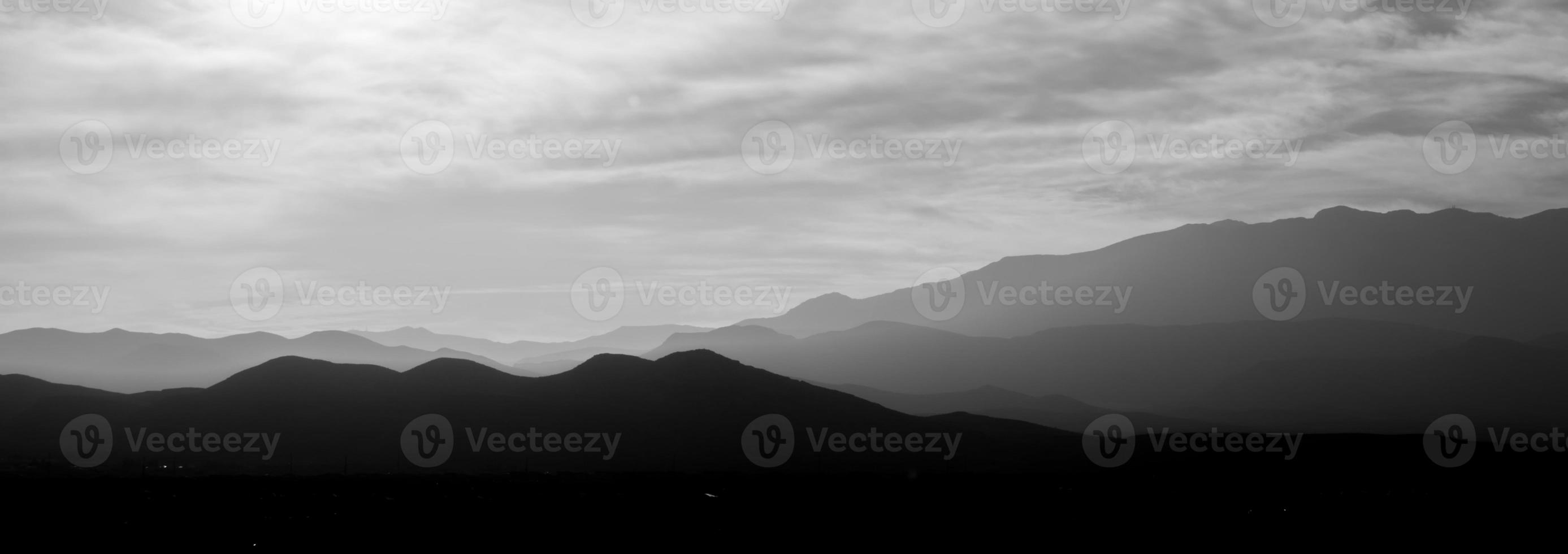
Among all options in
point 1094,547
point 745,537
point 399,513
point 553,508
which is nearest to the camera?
point 1094,547

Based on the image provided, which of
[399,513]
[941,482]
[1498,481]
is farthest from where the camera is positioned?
[1498,481]

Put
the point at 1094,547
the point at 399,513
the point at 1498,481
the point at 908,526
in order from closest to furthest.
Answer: the point at 1094,547 → the point at 908,526 → the point at 399,513 → the point at 1498,481

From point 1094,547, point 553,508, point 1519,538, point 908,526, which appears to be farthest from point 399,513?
point 1519,538

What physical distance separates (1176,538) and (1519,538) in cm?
2887

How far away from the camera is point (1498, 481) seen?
192 m

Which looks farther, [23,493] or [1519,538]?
[23,493]

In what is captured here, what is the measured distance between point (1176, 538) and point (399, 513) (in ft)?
246

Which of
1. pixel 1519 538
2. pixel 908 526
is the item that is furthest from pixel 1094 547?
pixel 1519 538

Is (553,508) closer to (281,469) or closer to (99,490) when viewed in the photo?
(99,490)

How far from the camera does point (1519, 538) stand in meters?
97.2

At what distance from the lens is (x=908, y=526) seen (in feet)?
357

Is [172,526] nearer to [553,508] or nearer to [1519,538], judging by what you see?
[553,508]

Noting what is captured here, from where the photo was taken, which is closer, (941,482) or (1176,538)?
(1176,538)

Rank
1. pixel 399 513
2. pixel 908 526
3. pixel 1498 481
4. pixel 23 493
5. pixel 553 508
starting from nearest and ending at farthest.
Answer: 1. pixel 908 526
2. pixel 399 513
3. pixel 553 508
4. pixel 23 493
5. pixel 1498 481
